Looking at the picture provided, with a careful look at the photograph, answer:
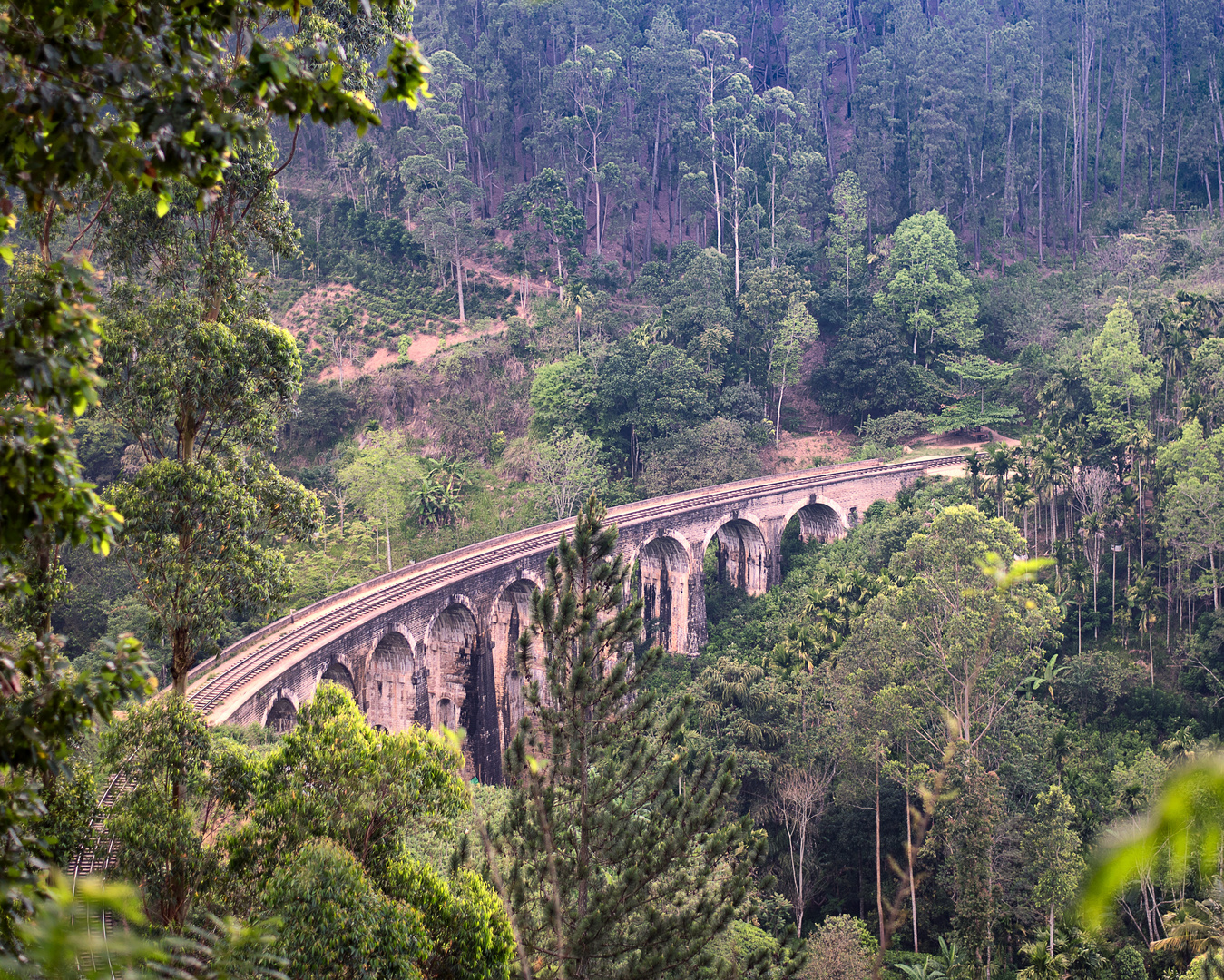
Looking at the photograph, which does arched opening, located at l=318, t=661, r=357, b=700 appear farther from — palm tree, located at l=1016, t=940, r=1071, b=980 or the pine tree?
palm tree, located at l=1016, t=940, r=1071, b=980

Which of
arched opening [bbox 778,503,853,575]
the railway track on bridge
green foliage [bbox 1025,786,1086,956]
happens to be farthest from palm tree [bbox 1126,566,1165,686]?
the railway track on bridge

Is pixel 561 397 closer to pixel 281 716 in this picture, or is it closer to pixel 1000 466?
pixel 1000 466

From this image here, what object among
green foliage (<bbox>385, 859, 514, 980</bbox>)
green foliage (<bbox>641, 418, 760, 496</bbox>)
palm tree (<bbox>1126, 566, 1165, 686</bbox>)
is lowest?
green foliage (<bbox>385, 859, 514, 980</bbox>)

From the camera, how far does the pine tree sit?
10742 mm

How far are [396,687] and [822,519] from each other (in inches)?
872

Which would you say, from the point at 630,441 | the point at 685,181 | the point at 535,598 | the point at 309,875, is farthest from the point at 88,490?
the point at 685,181

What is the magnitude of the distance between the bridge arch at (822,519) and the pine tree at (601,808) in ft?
95.2

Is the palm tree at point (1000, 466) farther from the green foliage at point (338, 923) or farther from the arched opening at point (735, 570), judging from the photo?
the green foliage at point (338, 923)

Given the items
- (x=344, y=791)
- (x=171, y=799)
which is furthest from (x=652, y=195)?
(x=171, y=799)

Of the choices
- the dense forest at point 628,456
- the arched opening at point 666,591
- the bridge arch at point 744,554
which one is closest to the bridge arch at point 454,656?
the dense forest at point 628,456

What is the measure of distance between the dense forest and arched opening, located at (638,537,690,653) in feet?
5.30

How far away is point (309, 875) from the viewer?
24.7 feet

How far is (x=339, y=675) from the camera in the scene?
23016 mm

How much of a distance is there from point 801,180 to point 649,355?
20.2 m
